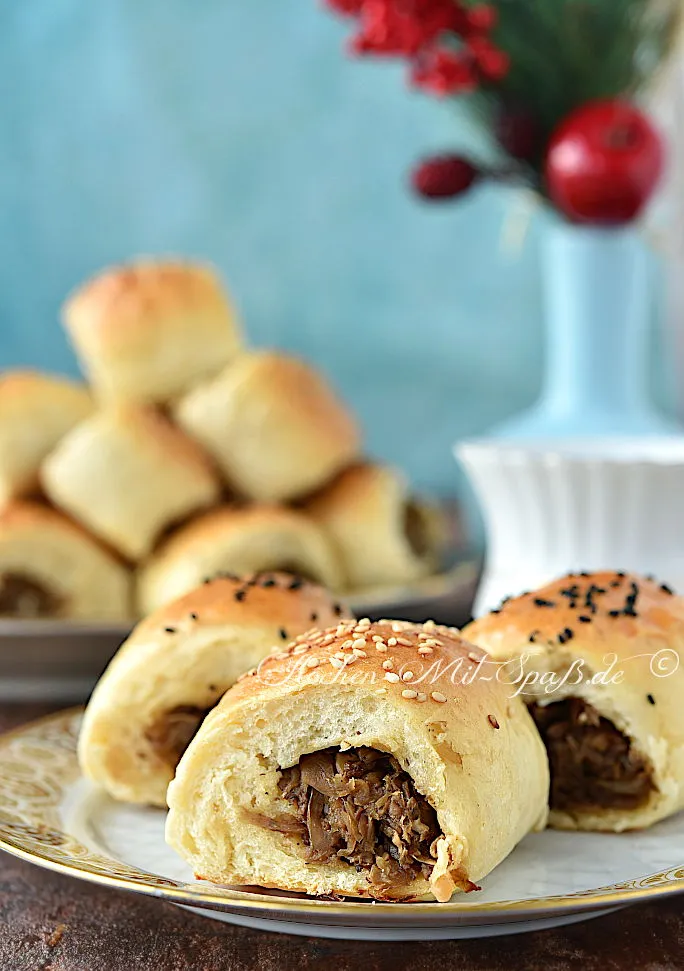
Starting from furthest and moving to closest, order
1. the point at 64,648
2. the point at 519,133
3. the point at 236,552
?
1. the point at 519,133
2. the point at 236,552
3. the point at 64,648

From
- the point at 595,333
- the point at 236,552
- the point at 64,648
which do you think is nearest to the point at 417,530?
the point at 236,552

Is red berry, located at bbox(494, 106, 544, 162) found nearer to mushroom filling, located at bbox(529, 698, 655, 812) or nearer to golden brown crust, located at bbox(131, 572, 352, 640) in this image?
golden brown crust, located at bbox(131, 572, 352, 640)

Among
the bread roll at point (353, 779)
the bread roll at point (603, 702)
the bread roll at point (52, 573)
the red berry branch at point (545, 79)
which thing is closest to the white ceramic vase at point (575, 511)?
the bread roll at point (603, 702)

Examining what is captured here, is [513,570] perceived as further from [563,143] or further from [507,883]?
[563,143]

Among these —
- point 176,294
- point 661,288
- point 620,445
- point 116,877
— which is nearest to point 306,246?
point 661,288

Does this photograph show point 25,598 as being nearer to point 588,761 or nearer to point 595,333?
point 588,761

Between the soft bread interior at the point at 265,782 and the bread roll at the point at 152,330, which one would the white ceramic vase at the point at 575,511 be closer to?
the soft bread interior at the point at 265,782

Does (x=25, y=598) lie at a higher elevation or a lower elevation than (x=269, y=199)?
lower
